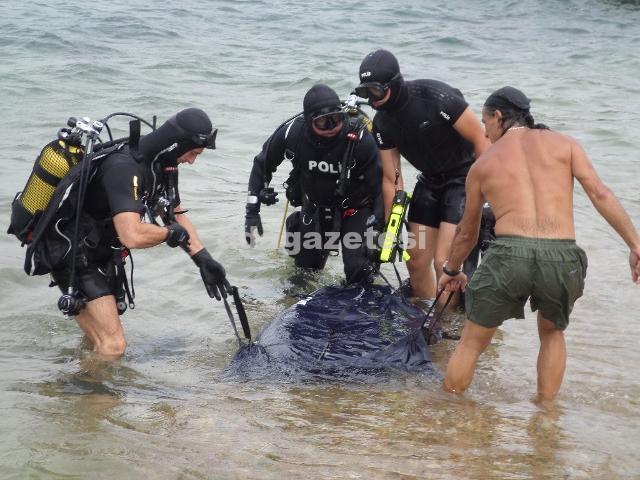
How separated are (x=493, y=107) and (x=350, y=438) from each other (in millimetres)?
1829

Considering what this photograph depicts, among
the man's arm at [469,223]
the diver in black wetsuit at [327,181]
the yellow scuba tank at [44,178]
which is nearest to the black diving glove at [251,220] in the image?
the diver in black wetsuit at [327,181]

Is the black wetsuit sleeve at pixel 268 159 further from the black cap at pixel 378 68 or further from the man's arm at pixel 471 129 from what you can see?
the man's arm at pixel 471 129

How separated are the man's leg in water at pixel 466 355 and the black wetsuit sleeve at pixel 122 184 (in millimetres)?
1891

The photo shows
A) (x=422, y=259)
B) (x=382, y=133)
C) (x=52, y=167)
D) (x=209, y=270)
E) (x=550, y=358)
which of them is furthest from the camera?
(x=422, y=259)

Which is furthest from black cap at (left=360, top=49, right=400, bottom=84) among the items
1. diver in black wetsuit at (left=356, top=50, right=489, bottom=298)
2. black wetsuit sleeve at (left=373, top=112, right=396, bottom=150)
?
black wetsuit sleeve at (left=373, top=112, right=396, bottom=150)

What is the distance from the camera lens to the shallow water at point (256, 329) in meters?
3.88

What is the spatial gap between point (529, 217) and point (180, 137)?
2.03 meters

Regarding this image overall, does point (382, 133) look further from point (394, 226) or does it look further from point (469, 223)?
point (469, 223)

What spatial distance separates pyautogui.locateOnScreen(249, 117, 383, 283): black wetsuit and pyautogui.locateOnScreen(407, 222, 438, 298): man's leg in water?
347 millimetres

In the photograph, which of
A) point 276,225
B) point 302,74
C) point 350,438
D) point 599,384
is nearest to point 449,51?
point 302,74

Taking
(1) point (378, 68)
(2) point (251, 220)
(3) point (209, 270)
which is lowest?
(2) point (251, 220)

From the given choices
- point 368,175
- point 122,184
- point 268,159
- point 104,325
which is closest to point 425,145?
point 368,175

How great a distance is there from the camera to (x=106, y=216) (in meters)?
5.11

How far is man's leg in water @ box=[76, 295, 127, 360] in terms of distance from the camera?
5.25 meters
